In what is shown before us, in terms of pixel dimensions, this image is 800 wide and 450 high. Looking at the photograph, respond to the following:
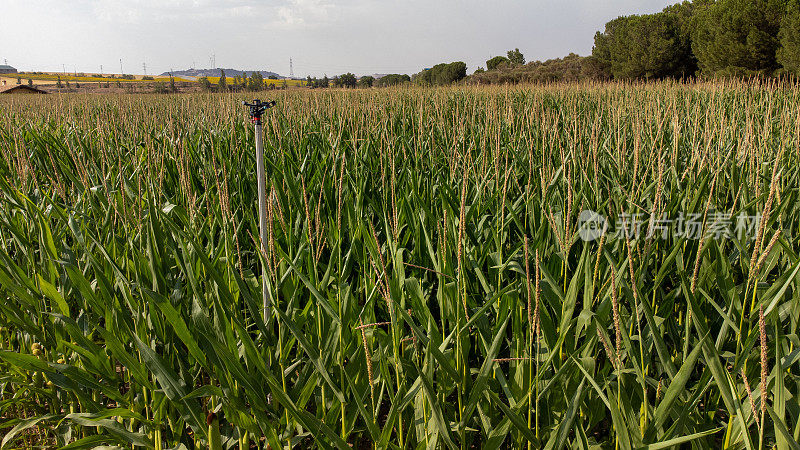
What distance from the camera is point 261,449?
4.11 feet

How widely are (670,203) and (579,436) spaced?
136cm

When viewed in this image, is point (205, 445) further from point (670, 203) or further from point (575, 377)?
point (670, 203)

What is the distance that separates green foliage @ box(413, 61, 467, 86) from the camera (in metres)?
28.8

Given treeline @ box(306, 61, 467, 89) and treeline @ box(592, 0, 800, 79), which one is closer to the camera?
treeline @ box(592, 0, 800, 79)

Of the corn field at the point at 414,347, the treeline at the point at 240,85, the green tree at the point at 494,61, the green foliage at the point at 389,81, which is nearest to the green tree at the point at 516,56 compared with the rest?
the green tree at the point at 494,61

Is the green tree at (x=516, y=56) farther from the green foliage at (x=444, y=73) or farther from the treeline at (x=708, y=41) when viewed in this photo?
the treeline at (x=708, y=41)

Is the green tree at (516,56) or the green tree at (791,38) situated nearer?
the green tree at (791,38)

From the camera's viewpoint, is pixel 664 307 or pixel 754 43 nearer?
pixel 664 307

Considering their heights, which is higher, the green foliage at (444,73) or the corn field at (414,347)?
the green foliage at (444,73)

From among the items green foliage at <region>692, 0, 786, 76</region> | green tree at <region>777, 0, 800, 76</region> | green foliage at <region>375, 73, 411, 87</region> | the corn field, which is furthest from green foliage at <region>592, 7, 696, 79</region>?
the corn field

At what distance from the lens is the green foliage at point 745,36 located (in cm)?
1312

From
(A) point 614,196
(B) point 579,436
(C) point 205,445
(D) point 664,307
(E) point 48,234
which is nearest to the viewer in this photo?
(B) point 579,436

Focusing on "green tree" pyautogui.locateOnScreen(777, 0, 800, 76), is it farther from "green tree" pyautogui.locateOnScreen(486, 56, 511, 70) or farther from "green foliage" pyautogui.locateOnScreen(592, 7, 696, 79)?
"green tree" pyautogui.locateOnScreen(486, 56, 511, 70)

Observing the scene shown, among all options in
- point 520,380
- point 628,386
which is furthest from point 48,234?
point 628,386
